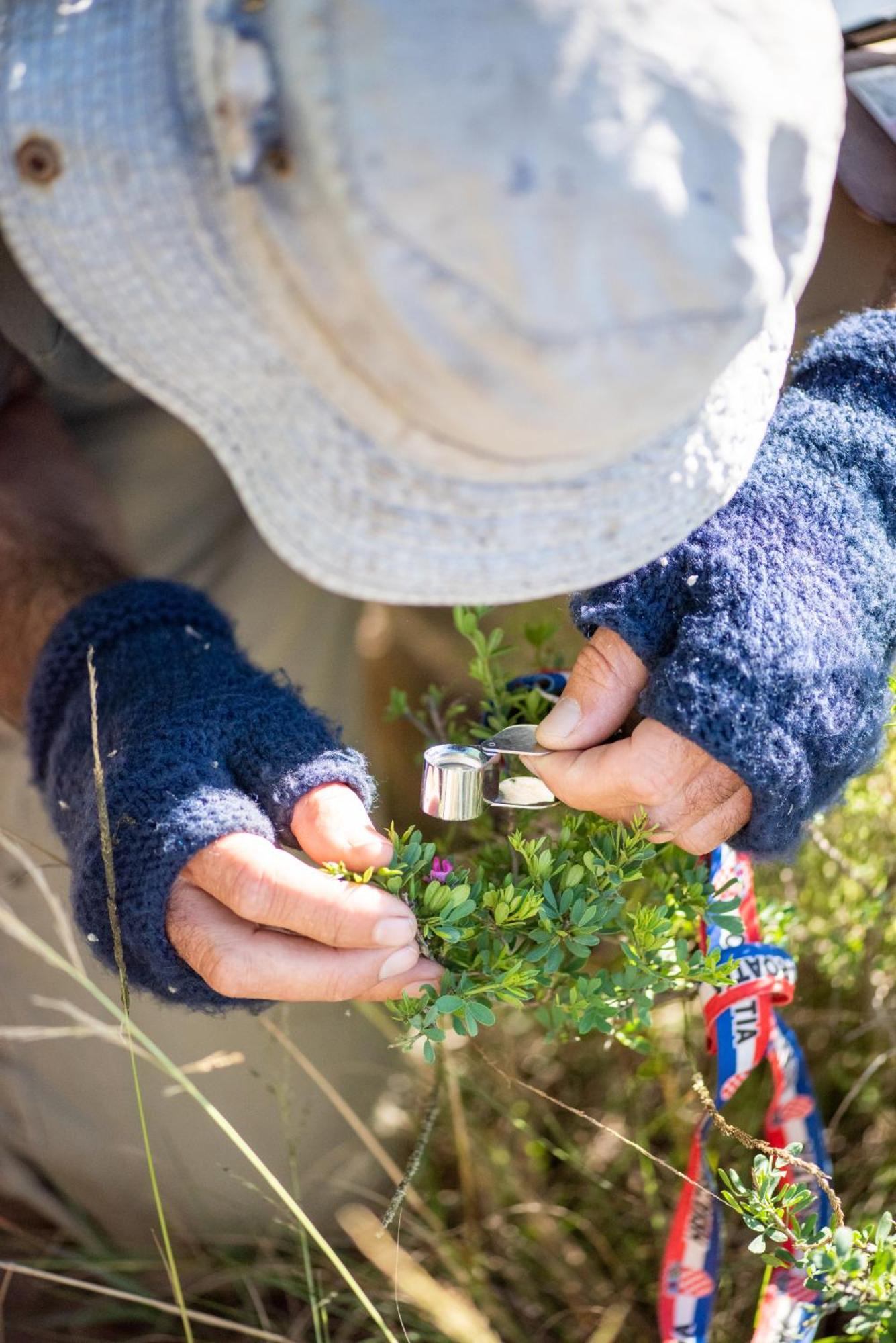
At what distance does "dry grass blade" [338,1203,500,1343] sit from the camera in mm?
1311

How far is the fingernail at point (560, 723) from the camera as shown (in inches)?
37.8

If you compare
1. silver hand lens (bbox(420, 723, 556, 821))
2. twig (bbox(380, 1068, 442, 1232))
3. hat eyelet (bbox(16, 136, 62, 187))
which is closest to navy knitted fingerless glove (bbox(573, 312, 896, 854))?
silver hand lens (bbox(420, 723, 556, 821))

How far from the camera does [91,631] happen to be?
1237 millimetres

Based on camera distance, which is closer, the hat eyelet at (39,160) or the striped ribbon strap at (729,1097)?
the hat eyelet at (39,160)

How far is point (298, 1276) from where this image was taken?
1.57m

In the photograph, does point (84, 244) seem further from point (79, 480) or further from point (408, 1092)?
point (408, 1092)

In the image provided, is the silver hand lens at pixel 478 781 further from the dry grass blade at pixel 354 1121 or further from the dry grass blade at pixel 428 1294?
the dry grass blade at pixel 428 1294

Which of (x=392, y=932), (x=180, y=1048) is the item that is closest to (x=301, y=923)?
(x=392, y=932)

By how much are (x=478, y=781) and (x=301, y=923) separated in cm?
20

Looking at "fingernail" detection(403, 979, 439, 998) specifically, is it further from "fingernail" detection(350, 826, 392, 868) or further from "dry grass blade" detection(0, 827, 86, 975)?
"dry grass blade" detection(0, 827, 86, 975)

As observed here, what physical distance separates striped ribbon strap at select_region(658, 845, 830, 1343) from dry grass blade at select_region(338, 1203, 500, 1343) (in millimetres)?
308

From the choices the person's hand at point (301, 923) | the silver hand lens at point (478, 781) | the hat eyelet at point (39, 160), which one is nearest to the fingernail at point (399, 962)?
the person's hand at point (301, 923)

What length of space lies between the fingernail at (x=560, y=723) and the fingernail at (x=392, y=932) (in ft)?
0.68

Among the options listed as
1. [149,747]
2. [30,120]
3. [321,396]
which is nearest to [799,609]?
[321,396]
